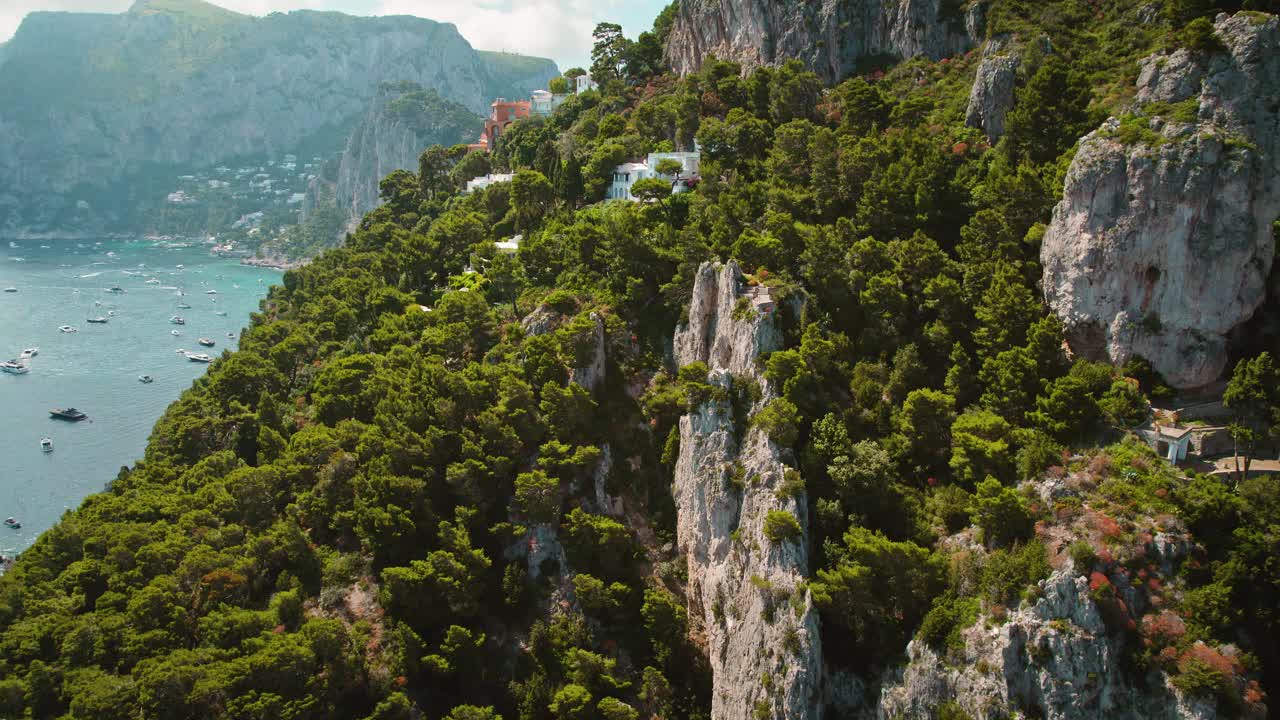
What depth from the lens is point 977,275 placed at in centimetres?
4428

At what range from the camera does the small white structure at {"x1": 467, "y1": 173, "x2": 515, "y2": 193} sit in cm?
9156

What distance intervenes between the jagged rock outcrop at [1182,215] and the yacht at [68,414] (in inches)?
3967

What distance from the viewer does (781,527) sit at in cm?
3822

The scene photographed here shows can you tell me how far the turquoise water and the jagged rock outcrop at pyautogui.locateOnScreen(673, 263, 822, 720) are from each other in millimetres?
61506

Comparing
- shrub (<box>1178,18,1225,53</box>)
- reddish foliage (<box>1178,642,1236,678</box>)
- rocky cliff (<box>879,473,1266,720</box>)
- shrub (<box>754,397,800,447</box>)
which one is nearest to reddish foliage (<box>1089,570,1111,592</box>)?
rocky cliff (<box>879,473,1266,720</box>)

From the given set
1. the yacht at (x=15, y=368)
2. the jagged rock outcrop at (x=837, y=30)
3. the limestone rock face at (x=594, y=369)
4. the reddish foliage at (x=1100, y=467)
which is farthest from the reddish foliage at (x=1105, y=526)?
the yacht at (x=15, y=368)

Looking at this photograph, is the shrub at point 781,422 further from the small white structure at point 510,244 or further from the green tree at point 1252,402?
the small white structure at point 510,244

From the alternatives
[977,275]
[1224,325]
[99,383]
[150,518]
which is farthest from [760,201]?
[99,383]

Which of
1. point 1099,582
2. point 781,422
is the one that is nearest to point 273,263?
point 781,422

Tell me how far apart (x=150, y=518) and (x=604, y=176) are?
4574 cm

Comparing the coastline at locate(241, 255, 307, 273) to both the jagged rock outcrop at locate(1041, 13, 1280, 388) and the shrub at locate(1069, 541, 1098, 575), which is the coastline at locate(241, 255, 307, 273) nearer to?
the jagged rock outcrop at locate(1041, 13, 1280, 388)

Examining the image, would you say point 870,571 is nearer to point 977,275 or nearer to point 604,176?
point 977,275

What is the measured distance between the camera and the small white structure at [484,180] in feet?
300

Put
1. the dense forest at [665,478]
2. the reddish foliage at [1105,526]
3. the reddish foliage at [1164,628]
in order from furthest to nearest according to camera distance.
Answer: the dense forest at [665,478], the reddish foliage at [1105,526], the reddish foliage at [1164,628]
